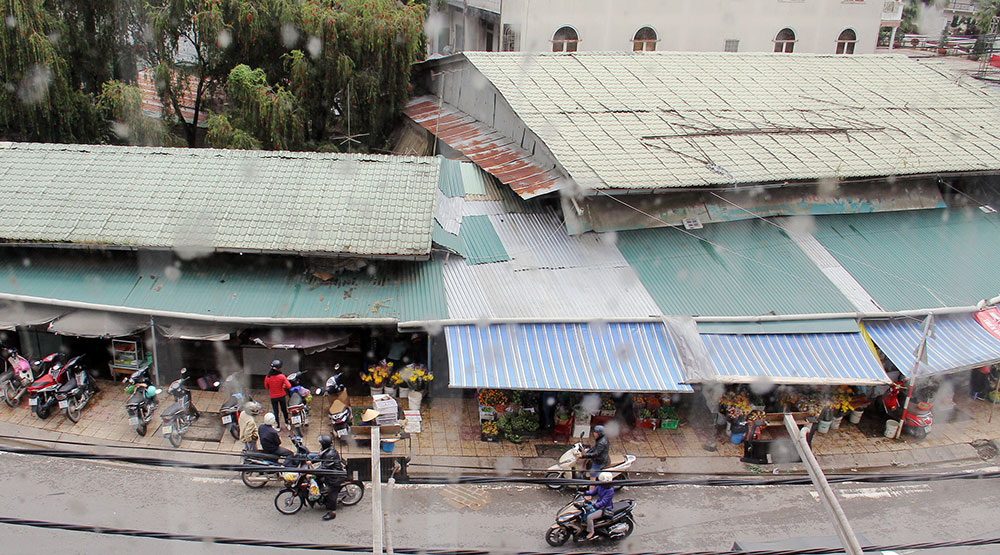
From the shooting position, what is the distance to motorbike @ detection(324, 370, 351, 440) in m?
11.5

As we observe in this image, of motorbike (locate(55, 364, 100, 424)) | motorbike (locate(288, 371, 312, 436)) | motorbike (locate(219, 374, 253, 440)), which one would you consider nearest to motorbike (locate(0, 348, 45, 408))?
motorbike (locate(55, 364, 100, 424))

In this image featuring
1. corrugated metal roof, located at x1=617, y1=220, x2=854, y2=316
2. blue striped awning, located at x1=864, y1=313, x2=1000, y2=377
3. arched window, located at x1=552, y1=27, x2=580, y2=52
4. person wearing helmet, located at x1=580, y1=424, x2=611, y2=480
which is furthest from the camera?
arched window, located at x1=552, y1=27, x2=580, y2=52

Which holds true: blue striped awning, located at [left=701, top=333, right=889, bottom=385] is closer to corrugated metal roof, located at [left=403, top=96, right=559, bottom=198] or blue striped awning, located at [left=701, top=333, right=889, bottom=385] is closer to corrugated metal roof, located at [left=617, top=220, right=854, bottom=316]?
corrugated metal roof, located at [left=617, top=220, right=854, bottom=316]

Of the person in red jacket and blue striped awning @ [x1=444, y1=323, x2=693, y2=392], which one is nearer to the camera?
blue striped awning @ [x1=444, y1=323, x2=693, y2=392]

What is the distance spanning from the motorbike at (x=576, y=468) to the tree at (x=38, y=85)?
48.2 ft

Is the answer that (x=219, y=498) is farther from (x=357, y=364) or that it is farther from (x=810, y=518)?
(x=810, y=518)

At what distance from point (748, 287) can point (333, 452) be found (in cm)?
758

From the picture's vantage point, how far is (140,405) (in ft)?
37.1

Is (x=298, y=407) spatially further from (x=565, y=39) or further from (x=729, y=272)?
(x=565, y=39)

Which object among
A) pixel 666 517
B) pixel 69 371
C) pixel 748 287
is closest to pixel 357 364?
pixel 69 371

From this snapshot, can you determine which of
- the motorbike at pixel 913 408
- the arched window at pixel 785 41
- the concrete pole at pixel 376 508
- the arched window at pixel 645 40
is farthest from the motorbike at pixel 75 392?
the arched window at pixel 785 41

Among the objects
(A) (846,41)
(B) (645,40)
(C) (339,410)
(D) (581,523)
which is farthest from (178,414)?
(A) (846,41)

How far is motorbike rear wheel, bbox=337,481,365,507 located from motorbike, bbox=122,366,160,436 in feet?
11.7

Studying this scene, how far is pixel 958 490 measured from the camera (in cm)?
1154
